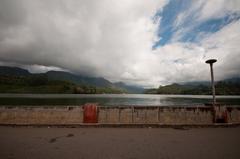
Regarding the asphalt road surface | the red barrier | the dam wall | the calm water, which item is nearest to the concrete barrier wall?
the dam wall

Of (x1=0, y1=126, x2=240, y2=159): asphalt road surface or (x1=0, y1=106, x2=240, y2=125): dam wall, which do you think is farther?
(x1=0, y1=106, x2=240, y2=125): dam wall

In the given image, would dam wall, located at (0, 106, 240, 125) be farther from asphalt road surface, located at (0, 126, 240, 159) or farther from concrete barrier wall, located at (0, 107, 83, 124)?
asphalt road surface, located at (0, 126, 240, 159)

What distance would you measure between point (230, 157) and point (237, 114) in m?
6.53

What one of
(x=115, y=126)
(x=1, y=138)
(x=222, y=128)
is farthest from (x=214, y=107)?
(x=1, y=138)

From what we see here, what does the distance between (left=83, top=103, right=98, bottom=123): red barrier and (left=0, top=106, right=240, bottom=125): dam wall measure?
0.50 ft

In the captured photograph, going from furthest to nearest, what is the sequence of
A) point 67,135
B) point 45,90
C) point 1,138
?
point 45,90 < point 67,135 < point 1,138

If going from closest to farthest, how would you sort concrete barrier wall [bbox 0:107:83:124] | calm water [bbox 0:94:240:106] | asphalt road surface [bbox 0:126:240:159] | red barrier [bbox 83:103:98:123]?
asphalt road surface [bbox 0:126:240:159] → red barrier [bbox 83:103:98:123] → concrete barrier wall [bbox 0:107:83:124] → calm water [bbox 0:94:240:106]

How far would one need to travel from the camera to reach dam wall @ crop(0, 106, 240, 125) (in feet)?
30.6

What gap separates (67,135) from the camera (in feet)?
23.7

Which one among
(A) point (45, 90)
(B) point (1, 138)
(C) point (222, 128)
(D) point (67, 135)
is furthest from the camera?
(A) point (45, 90)

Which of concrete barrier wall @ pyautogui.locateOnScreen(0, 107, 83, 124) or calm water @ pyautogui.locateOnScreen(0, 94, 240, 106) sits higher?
concrete barrier wall @ pyautogui.locateOnScreen(0, 107, 83, 124)

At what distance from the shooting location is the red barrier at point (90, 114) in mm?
9102

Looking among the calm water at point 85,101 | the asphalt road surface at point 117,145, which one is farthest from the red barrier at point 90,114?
the calm water at point 85,101

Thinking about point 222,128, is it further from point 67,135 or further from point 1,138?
point 1,138
